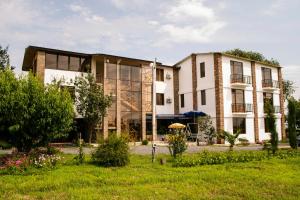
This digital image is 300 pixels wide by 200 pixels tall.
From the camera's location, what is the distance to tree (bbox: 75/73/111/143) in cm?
2736

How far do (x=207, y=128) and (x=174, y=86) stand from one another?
300 inches

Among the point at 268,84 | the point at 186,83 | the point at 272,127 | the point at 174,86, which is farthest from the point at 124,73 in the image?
the point at 268,84

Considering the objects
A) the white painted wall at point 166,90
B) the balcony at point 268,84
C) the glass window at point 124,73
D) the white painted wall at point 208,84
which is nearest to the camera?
the glass window at point 124,73

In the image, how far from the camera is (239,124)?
34.7m

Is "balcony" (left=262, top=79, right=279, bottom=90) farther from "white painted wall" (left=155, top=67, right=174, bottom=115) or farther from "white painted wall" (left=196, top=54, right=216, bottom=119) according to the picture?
"white painted wall" (left=155, top=67, right=174, bottom=115)

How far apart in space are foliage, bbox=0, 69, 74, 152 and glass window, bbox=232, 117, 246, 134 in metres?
23.4

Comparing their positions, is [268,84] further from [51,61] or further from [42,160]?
[42,160]

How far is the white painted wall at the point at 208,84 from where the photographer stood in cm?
3347

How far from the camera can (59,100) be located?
1451 cm

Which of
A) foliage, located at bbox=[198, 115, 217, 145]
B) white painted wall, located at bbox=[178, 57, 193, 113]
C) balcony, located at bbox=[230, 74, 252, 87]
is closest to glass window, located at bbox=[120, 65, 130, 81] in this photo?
white painted wall, located at bbox=[178, 57, 193, 113]

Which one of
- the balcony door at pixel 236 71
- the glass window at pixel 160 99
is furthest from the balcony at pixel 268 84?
the glass window at pixel 160 99

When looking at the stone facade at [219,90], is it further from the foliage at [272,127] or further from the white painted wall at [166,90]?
the foliage at [272,127]

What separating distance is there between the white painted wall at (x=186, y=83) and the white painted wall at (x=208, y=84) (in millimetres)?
1224

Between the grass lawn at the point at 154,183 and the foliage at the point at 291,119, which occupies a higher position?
the foliage at the point at 291,119
